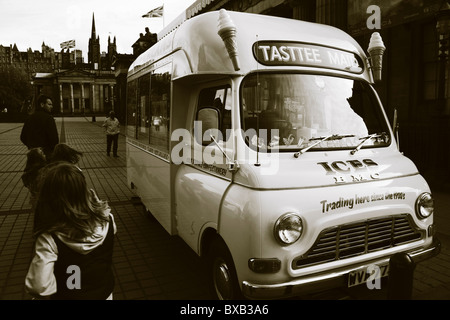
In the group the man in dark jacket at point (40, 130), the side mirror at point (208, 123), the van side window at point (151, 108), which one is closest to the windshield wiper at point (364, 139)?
the side mirror at point (208, 123)

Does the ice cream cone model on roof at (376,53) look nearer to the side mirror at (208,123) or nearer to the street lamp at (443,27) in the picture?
the side mirror at (208,123)

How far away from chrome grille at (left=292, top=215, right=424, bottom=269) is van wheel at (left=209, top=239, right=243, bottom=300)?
59 cm

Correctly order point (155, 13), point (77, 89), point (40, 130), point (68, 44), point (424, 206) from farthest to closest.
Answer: point (77, 89) → point (68, 44) → point (155, 13) → point (40, 130) → point (424, 206)

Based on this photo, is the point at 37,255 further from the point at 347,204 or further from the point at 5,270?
the point at 5,270

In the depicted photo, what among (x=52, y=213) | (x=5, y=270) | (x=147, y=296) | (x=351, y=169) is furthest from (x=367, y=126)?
(x=5, y=270)

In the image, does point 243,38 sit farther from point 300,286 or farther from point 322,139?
point 300,286

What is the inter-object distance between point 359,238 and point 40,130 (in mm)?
5368

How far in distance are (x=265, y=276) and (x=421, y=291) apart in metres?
→ 2.19

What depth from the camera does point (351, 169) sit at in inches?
138

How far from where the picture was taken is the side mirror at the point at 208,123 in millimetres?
3884

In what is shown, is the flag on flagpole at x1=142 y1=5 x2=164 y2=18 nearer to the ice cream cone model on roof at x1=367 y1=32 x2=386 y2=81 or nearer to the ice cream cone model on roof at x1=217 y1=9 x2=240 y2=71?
the ice cream cone model on roof at x1=367 y1=32 x2=386 y2=81

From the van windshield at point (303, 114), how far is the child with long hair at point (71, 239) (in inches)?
62.3

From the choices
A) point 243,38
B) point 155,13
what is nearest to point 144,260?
point 243,38

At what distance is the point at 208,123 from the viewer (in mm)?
4051
